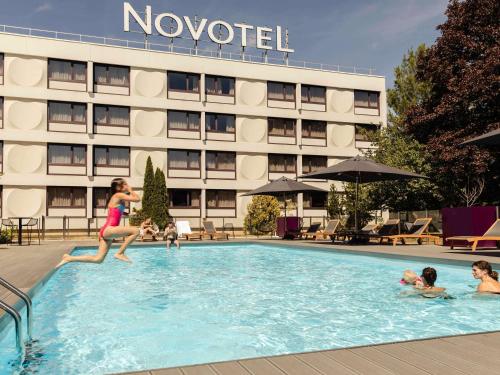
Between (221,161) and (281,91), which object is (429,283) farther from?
(281,91)

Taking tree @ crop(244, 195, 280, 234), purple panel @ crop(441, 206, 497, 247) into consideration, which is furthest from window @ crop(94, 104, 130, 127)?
purple panel @ crop(441, 206, 497, 247)

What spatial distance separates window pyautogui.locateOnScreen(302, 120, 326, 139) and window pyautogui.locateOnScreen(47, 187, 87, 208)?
1718cm

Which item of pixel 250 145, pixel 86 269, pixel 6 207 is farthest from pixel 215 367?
pixel 250 145

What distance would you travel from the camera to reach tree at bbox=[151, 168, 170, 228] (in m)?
28.9

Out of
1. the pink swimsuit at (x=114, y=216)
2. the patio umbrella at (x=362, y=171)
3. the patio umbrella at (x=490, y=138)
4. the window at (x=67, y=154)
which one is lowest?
the pink swimsuit at (x=114, y=216)

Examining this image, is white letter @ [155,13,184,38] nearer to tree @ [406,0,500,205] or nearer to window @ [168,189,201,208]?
window @ [168,189,201,208]

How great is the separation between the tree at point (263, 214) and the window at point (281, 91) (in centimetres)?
950

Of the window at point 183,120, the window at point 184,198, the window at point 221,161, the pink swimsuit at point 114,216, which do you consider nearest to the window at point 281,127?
the window at point 221,161

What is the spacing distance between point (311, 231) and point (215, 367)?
19741 millimetres

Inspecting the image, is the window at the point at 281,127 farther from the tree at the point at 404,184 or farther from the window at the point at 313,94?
the tree at the point at 404,184

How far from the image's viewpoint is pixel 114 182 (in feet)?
17.7

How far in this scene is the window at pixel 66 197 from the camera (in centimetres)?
2984

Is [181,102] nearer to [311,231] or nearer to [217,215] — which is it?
[217,215]

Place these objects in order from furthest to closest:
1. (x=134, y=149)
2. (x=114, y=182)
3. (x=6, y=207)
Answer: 1. (x=134, y=149)
2. (x=6, y=207)
3. (x=114, y=182)
